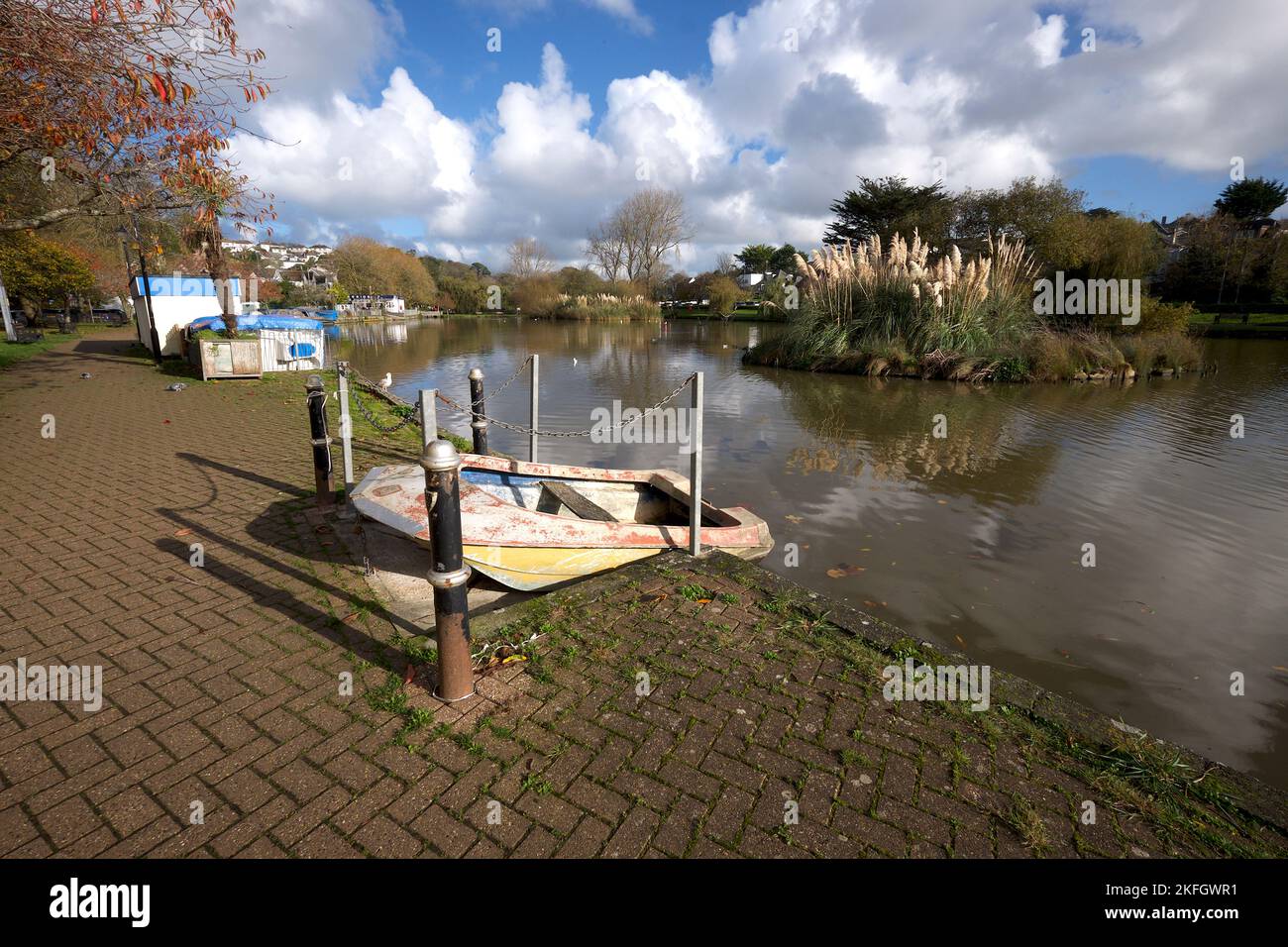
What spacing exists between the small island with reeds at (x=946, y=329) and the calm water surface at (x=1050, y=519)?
172 cm

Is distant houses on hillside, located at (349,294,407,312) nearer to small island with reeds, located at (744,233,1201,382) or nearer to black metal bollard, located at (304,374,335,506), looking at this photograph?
small island with reeds, located at (744,233,1201,382)

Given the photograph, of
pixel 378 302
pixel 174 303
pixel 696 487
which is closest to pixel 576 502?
pixel 696 487

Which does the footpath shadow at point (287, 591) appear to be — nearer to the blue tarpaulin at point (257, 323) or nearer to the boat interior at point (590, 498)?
the boat interior at point (590, 498)

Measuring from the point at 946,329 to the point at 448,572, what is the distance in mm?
17130

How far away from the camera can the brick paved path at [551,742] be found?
87.6 inches

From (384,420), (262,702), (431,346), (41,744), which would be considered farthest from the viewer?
(431,346)

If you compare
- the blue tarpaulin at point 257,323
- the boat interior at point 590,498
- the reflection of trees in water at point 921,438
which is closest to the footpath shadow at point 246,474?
the boat interior at point 590,498

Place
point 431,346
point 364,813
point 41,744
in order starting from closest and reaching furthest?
point 364,813 → point 41,744 → point 431,346

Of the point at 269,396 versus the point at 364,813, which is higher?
the point at 269,396

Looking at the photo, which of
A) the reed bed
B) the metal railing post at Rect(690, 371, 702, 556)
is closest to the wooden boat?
the metal railing post at Rect(690, 371, 702, 556)
